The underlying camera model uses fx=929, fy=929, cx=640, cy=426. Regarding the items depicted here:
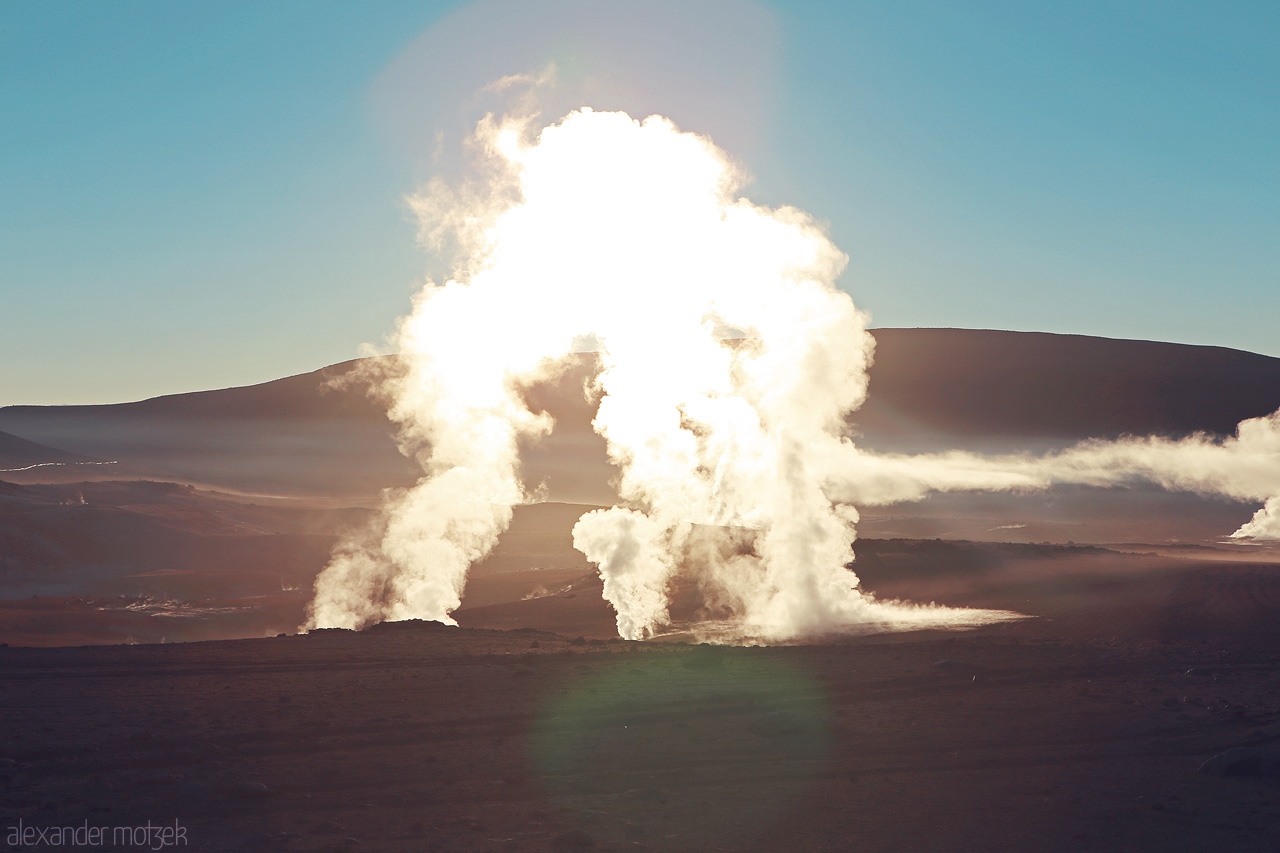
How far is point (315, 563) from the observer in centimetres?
5053

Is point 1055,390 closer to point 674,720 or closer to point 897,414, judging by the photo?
point 897,414

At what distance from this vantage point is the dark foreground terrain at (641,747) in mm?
8508

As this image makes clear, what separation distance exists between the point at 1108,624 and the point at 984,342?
107 meters

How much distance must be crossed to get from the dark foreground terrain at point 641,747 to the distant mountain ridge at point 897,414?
208 ft

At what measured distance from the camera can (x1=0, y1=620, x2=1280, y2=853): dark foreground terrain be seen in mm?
8508

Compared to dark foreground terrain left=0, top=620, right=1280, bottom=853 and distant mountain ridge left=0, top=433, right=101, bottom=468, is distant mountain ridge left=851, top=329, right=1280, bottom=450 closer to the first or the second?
dark foreground terrain left=0, top=620, right=1280, bottom=853

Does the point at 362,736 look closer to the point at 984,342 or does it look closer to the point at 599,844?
the point at 599,844

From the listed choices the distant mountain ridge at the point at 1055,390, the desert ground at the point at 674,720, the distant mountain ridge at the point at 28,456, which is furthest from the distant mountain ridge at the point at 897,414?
the desert ground at the point at 674,720

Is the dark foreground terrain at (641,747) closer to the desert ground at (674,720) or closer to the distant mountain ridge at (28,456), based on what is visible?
the desert ground at (674,720)

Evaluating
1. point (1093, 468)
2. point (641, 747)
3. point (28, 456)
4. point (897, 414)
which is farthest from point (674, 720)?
point (28, 456)

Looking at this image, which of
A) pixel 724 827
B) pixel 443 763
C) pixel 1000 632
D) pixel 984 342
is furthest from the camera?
pixel 984 342


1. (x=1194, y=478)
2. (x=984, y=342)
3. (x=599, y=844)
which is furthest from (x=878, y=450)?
(x=599, y=844)

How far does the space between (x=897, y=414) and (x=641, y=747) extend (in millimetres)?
97626

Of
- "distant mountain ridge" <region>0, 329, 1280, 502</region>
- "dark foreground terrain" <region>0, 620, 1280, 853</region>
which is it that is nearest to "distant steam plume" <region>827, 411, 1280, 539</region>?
"distant mountain ridge" <region>0, 329, 1280, 502</region>
